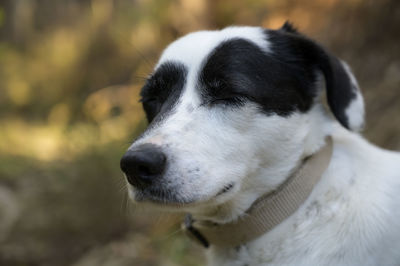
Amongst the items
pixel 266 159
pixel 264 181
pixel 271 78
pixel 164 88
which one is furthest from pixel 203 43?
pixel 264 181

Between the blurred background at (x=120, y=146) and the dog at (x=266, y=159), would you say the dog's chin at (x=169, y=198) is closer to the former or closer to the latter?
the dog at (x=266, y=159)

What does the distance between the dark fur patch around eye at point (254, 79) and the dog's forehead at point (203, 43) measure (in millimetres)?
52

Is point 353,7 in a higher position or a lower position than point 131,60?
higher

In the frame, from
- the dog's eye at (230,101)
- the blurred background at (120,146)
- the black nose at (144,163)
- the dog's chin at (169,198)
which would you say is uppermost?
the dog's eye at (230,101)

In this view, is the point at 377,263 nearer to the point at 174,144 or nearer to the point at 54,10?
the point at 174,144

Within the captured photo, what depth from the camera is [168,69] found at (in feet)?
8.27

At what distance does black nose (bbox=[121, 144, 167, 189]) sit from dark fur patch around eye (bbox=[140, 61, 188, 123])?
1.33 feet

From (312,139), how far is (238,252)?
0.78 m

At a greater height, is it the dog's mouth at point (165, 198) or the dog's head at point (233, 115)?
the dog's head at point (233, 115)

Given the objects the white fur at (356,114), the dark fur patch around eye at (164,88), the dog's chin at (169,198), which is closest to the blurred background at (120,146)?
the dark fur patch around eye at (164,88)

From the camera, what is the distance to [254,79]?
2.30 m

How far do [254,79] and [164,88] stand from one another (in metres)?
0.59

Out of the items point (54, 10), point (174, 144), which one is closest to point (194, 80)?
point (174, 144)

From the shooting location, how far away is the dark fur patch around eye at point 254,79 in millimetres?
2283
